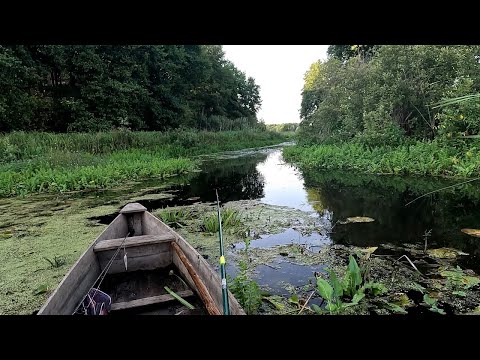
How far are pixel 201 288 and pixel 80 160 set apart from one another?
27.6ft

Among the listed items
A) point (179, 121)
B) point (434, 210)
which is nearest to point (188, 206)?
point (434, 210)

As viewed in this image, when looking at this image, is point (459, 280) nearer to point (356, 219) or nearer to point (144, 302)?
point (356, 219)

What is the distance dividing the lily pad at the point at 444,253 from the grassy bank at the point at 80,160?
6.94m

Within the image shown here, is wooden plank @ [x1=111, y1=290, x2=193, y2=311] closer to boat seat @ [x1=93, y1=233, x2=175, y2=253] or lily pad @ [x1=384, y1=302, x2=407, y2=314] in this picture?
boat seat @ [x1=93, y1=233, x2=175, y2=253]

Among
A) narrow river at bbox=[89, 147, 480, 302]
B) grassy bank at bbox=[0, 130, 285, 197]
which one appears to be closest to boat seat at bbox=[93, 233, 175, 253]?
narrow river at bbox=[89, 147, 480, 302]

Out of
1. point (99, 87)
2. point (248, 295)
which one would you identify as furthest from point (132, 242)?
point (99, 87)

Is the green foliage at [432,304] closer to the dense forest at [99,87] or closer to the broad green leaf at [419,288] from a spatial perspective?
the broad green leaf at [419,288]

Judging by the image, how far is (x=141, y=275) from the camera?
295 centimetres

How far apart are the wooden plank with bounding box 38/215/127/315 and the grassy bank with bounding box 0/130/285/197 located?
17.6 feet

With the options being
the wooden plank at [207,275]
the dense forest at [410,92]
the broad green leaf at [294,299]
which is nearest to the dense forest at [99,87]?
the dense forest at [410,92]

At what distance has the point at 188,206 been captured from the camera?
596 cm

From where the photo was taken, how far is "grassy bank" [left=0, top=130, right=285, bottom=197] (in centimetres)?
752

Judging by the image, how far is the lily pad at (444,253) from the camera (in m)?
3.36
